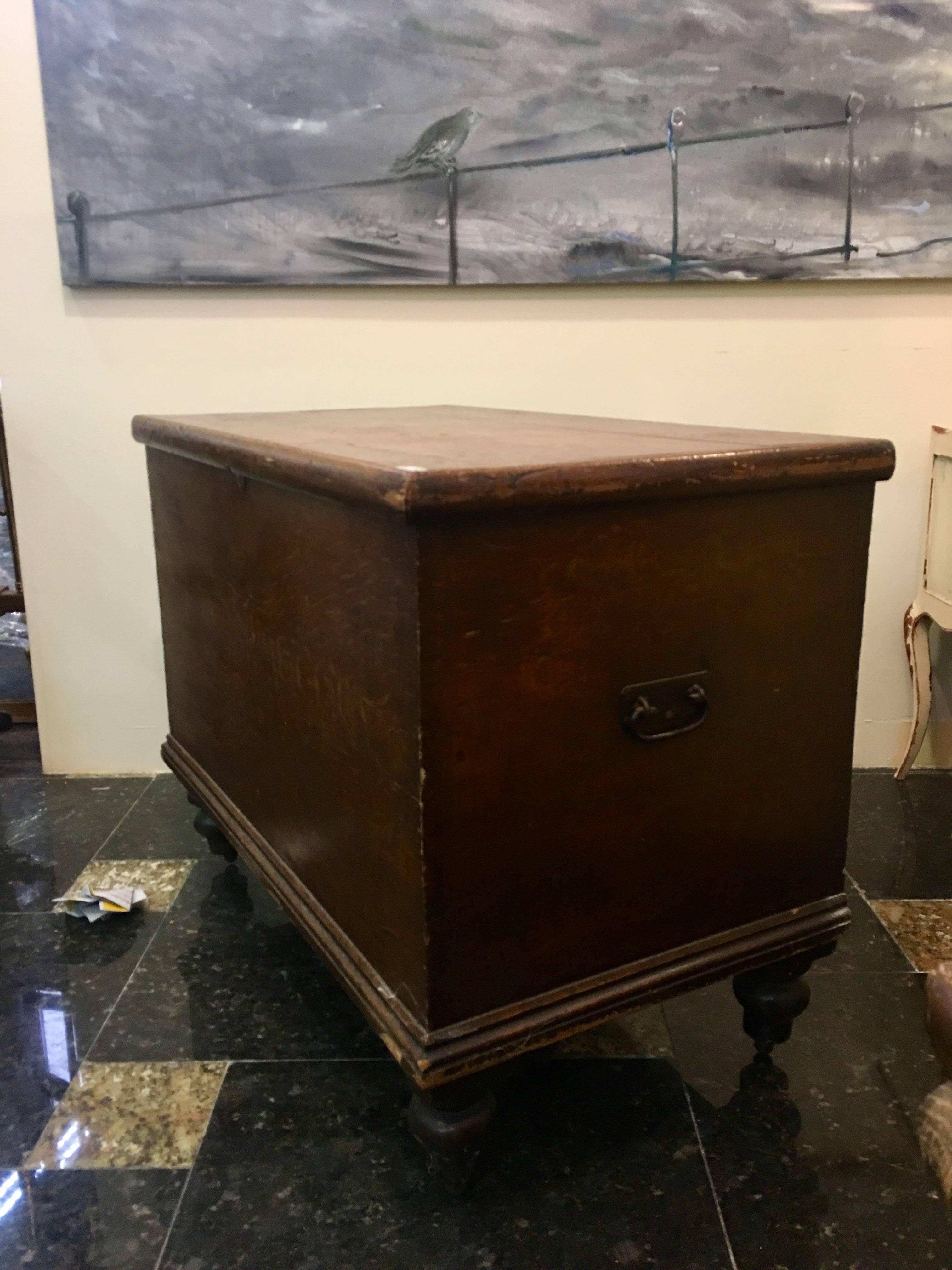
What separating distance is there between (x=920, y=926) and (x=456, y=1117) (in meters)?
0.89

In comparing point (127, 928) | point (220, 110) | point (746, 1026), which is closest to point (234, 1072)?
point (127, 928)

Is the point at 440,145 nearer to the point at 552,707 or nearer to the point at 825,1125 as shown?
the point at 552,707

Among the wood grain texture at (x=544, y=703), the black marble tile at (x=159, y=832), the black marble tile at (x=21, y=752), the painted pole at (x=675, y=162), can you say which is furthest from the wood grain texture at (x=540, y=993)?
the painted pole at (x=675, y=162)

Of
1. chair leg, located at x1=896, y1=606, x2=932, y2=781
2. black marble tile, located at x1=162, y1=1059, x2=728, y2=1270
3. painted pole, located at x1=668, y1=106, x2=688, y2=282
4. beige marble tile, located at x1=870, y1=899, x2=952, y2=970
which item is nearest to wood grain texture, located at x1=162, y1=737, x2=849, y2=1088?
black marble tile, located at x1=162, y1=1059, x2=728, y2=1270

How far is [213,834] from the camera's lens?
165 centimetres

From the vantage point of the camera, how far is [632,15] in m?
1.77

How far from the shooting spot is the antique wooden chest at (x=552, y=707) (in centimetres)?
84

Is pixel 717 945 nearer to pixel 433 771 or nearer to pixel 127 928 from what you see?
pixel 433 771

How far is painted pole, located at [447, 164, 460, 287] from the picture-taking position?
5.99ft

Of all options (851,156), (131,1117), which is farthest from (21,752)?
(851,156)

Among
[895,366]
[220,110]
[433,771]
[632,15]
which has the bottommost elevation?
[433,771]

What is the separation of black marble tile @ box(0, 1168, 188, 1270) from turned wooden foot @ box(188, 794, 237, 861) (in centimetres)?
60

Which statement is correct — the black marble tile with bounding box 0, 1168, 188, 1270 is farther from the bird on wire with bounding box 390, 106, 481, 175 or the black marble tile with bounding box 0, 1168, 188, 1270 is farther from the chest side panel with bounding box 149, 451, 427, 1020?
the bird on wire with bounding box 390, 106, 481, 175

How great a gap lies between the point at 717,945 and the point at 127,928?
36.6 inches
